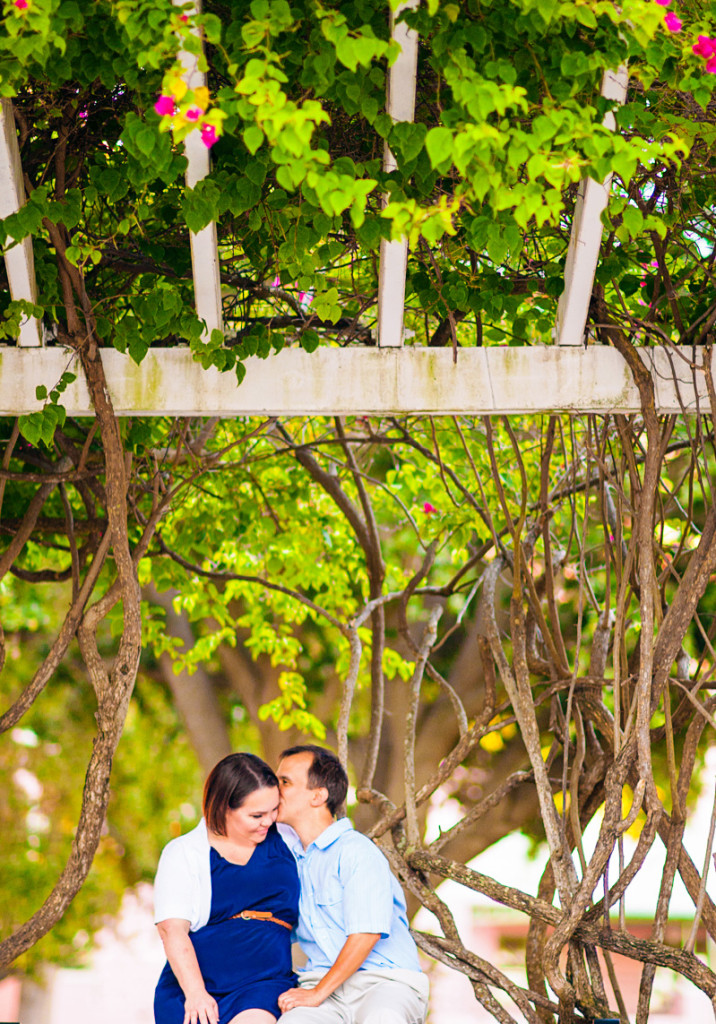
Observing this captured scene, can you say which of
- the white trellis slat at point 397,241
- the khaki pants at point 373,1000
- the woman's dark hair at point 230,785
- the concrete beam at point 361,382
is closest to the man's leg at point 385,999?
the khaki pants at point 373,1000

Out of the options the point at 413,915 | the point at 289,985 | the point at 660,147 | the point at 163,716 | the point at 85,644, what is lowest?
the point at 413,915

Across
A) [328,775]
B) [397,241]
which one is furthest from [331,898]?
[397,241]

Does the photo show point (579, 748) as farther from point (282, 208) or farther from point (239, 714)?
point (239, 714)

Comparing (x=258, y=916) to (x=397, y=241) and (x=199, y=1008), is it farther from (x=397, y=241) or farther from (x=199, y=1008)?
(x=397, y=241)

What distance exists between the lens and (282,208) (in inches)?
89.5

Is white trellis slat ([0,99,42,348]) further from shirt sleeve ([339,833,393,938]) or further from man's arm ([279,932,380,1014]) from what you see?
man's arm ([279,932,380,1014])

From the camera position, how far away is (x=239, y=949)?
216 cm

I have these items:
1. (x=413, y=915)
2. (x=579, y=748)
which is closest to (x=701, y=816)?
(x=413, y=915)

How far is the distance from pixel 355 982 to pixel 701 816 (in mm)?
6534

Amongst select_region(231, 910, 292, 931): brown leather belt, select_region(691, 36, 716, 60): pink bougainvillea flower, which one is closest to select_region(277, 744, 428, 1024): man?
select_region(231, 910, 292, 931): brown leather belt

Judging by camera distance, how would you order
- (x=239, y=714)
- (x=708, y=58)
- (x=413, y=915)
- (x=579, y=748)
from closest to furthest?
1. (x=708, y=58)
2. (x=579, y=748)
3. (x=413, y=915)
4. (x=239, y=714)

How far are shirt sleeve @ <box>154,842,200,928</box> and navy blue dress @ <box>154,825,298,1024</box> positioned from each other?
51 millimetres

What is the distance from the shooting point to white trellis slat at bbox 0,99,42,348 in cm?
212

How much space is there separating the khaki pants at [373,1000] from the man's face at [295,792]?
0.38 meters
